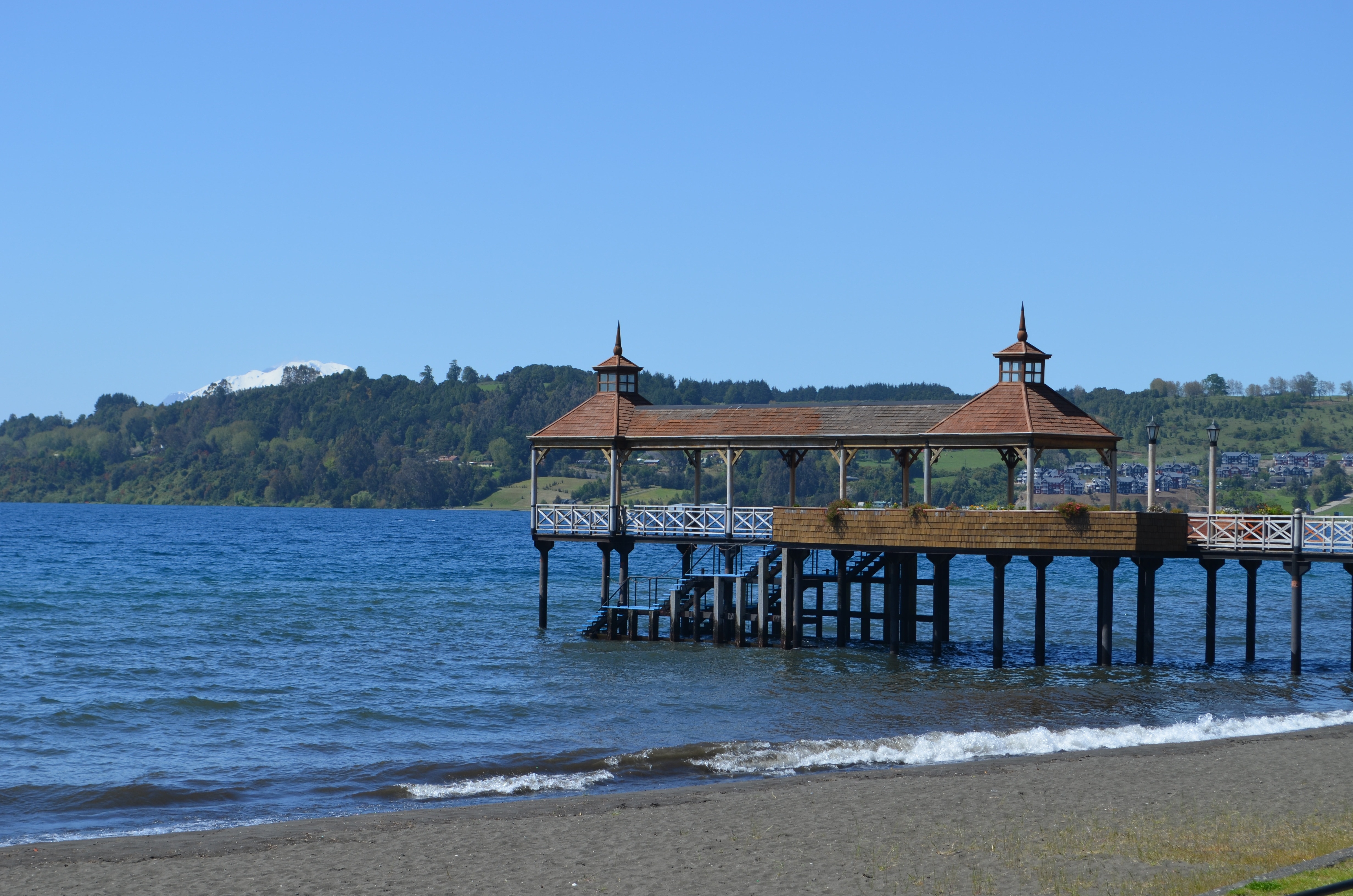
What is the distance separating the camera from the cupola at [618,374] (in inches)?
→ 1612

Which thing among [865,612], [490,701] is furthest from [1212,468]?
[490,701]

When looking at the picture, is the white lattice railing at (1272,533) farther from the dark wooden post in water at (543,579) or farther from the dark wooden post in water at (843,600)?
the dark wooden post in water at (543,579)

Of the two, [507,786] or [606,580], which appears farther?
[606,580]

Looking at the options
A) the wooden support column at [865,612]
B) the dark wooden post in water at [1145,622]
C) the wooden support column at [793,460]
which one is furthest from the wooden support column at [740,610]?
the dark wooden post in water at [1145,622]

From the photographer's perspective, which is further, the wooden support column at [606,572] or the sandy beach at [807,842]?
the wooden support column at [606,572]

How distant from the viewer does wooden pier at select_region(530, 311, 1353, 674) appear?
1233 inches

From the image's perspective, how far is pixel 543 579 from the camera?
1630 inches

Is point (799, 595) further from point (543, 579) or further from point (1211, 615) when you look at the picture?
point (1211, 615)

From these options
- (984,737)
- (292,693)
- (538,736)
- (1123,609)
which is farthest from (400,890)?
(1123,609)

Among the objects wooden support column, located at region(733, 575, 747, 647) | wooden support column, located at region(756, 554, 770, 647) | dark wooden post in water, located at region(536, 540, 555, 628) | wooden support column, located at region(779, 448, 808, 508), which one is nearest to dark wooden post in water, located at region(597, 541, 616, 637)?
dark wooden post in water, located at region(536, 540, 555, 628)

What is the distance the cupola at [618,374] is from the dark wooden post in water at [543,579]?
5.02 metres

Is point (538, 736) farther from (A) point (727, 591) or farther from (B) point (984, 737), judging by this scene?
(A) point (727, 591)

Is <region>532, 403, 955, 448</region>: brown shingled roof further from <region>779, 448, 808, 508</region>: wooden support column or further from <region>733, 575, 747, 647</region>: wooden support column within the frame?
<region>733, 575, 747, 647</region>: wooden support column

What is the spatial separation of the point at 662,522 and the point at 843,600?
5.78 m
